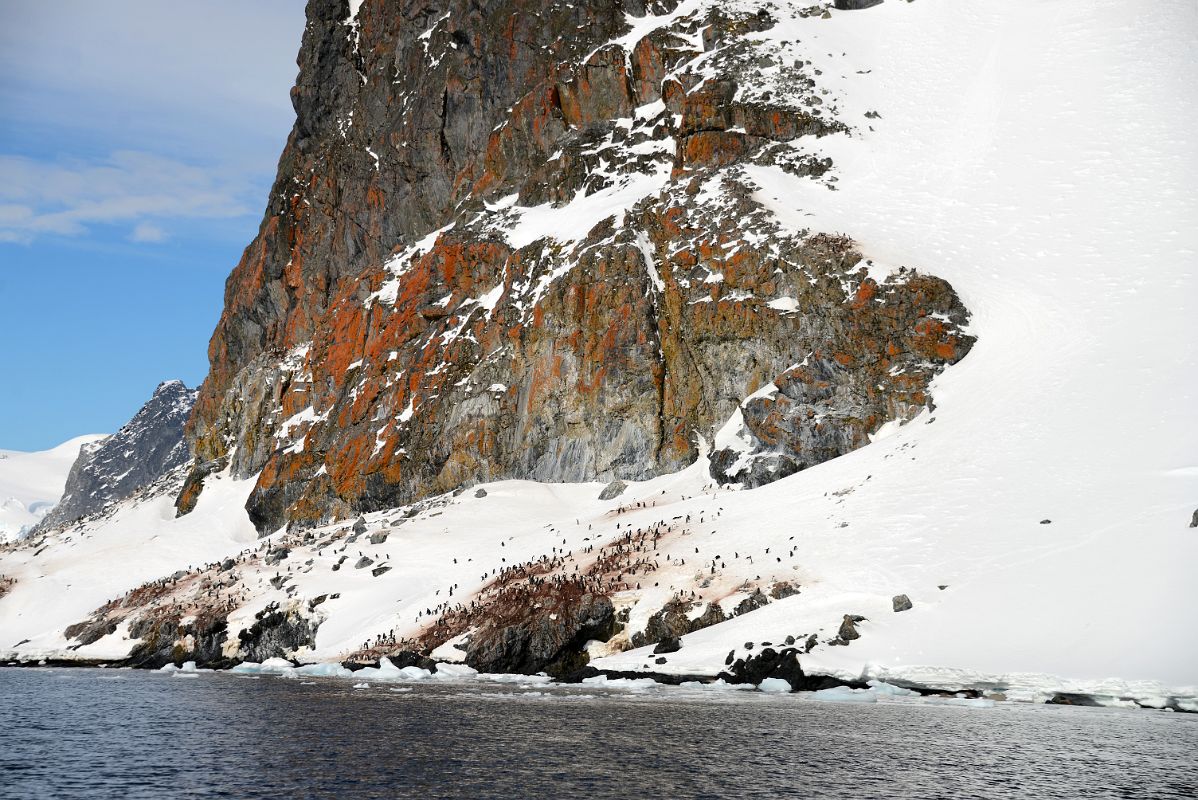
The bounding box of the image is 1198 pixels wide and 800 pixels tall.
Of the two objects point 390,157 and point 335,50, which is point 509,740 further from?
point 335,50

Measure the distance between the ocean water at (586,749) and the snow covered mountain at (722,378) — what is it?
215 inches

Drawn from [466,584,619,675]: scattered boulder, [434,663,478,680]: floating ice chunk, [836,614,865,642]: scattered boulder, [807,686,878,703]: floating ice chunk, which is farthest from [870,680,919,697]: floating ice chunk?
[434,663,478,680]: floating ice chunk

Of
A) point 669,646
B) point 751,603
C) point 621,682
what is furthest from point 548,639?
point 751,603

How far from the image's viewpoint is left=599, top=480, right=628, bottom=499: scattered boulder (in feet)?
203

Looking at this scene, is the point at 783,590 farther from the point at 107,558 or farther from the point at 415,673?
the point at 107,558

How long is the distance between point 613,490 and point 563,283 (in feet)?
53.6

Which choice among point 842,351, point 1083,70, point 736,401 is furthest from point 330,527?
point 1083,70

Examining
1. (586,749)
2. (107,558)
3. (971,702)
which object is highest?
(107,558)

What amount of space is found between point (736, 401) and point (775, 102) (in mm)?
29823

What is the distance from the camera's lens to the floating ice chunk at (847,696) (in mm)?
30844

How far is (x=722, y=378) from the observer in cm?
6391

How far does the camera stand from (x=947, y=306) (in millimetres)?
58812

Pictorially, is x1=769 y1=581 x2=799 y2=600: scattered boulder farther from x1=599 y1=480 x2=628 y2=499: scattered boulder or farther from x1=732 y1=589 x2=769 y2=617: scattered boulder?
x1=599 y1=480 x2=628 y2=499: scattered boulder

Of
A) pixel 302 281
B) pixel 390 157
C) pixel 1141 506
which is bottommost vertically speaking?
pixel 1141 506
